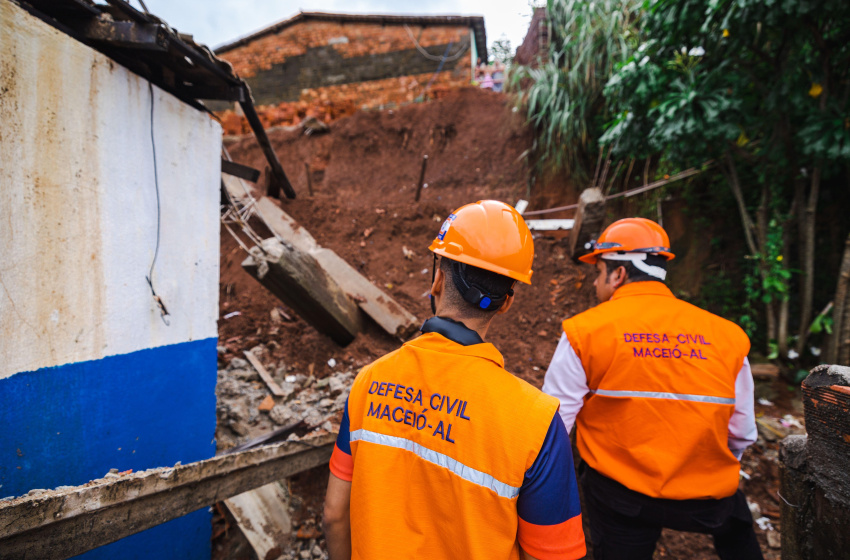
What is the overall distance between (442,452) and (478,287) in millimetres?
495

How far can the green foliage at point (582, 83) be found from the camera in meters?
6.27

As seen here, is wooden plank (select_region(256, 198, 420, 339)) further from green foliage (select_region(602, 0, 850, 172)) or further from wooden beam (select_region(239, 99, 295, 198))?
green foliage (select_region(602, 0, 850, 172))

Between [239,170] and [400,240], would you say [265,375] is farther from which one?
[400,240]

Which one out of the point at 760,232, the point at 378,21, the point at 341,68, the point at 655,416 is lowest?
the point at 655,416

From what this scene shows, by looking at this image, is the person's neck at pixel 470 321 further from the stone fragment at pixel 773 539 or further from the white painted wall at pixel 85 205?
the stone fragment at pixel 773 539

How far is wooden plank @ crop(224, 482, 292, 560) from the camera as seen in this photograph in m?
2.89

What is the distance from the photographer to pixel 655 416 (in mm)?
1874

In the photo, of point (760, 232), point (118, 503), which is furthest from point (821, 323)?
point (118, 503)

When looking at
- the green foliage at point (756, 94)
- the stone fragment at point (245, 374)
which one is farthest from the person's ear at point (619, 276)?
the stone fragment at point (245, 374)

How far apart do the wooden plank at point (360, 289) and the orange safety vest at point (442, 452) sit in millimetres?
2961

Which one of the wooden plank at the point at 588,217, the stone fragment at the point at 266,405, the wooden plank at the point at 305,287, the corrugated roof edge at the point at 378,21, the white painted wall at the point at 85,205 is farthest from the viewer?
the corrugated roof edge at the point at 378,21

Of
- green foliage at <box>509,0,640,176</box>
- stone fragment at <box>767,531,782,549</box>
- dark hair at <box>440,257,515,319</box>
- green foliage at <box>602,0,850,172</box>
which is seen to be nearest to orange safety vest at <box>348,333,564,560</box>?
dark hair at <box>440,257,515,319</box>

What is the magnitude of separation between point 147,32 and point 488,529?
2.83m

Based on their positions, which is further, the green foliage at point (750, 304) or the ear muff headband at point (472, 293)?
the green foliage at point (750, 304)
